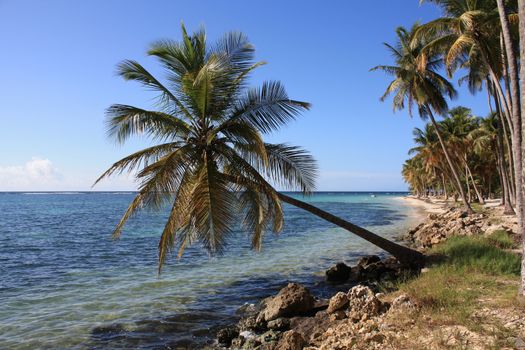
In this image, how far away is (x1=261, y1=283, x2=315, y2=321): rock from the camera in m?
9.27

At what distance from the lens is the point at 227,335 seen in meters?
8.45

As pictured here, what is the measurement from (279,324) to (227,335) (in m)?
1.23

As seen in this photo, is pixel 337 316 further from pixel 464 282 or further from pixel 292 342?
pixel 464 282

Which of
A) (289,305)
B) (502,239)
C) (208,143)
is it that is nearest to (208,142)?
(208,143)

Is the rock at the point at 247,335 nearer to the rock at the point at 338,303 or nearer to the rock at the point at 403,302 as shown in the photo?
the rock at the point at 338,303

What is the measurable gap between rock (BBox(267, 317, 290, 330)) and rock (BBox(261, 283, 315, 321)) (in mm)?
291

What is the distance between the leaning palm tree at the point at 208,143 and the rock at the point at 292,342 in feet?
9.38

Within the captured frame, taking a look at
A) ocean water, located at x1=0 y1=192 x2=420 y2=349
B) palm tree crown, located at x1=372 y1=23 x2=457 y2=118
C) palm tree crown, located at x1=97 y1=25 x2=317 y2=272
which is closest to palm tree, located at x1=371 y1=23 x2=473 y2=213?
palm tree crown, located at x1=372 y1=23 x2=457 y2=118

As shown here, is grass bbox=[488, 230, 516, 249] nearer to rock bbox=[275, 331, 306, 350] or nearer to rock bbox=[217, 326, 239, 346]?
rock bbox=[275, 331, 306, 350]

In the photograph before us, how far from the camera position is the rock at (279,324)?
28.7ft

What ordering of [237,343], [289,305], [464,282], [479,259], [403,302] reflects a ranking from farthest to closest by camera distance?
[479,259]
[289,305]
[464,282]
[237,343]
[403,302]

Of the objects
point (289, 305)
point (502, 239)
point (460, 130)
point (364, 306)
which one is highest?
point (460, 130)

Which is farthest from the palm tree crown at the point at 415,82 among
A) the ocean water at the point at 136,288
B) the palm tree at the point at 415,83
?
the ocean water at the point at 136,288

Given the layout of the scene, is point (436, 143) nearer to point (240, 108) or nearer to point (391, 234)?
point (391, 234)
